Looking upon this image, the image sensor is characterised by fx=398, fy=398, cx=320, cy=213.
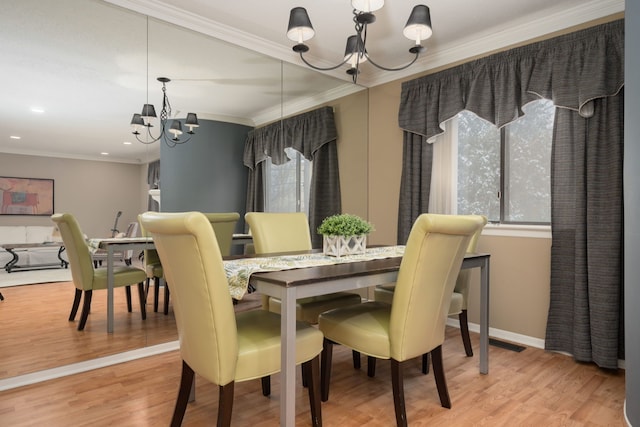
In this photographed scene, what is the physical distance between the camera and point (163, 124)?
9.29 feet

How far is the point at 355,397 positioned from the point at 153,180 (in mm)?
1990

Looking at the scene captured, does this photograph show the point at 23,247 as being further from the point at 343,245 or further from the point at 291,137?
the point at 291,137

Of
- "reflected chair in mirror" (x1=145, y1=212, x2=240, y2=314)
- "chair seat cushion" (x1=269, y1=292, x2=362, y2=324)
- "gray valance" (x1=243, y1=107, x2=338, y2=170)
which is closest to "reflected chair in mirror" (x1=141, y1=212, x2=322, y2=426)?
"chair seat cushion" (x1=269, y1=292, x2=362, y2=324)

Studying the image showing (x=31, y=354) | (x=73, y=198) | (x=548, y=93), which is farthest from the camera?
(x=548, y=93)

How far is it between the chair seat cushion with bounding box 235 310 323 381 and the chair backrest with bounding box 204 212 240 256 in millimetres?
1209

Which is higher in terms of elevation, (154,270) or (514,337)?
(154,270)

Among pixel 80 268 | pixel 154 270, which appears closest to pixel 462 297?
pixel 154 270

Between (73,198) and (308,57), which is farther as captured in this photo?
(308,57)

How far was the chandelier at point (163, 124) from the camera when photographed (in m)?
2.71

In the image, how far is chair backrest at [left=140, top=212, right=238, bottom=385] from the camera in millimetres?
1403

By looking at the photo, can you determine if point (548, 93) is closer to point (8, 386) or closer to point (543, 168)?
point (543, 168)

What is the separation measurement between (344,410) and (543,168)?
2304 millimetres

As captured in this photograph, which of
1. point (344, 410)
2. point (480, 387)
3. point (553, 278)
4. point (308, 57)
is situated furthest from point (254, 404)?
point (308, 57)

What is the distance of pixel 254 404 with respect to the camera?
6.74 ft
